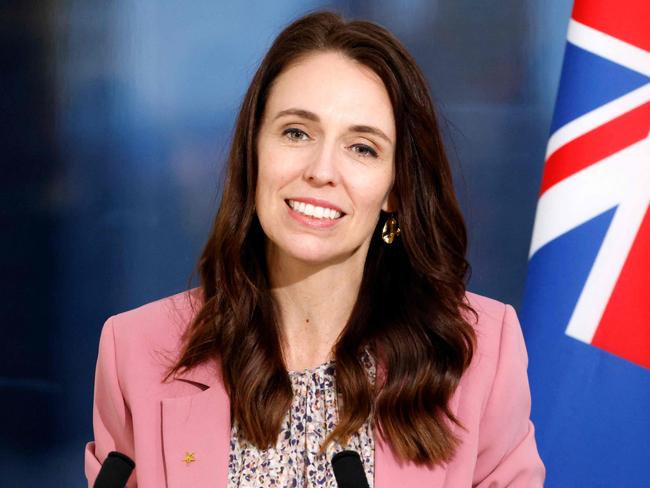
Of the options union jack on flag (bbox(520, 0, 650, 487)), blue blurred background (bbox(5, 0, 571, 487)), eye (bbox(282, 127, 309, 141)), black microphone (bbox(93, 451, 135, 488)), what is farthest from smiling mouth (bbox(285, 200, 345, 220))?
blue blurred background (bbox(5, 0, 571, 487))

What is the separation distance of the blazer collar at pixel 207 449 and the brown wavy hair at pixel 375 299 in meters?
0.02

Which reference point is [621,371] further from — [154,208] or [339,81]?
[154,208]

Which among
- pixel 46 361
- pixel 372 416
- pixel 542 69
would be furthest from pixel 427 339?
pixel 46 361

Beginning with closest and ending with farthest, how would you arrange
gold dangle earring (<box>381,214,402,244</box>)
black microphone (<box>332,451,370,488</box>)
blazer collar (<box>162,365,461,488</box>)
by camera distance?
1. black microphone (<box>332,451,370,488</box>)
2. blazer collar (<box>162,365,461,488</box>)
3. gold dangle earring (<box>381,214,402,244</box>)

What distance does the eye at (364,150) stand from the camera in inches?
78.3

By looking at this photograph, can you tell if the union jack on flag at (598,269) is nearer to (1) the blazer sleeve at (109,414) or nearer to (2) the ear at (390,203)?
(2) the ear at (390,203)

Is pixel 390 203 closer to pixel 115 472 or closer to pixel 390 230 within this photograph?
pixel 390 230

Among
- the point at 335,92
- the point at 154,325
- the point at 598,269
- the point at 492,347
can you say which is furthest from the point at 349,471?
the point at 598,269

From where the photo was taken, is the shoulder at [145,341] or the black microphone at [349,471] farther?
the shoulder at [145,341]

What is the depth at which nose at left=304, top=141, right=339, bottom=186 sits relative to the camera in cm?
192

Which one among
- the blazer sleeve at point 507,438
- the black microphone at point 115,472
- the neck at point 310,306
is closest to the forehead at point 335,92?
the neck at point 310,306

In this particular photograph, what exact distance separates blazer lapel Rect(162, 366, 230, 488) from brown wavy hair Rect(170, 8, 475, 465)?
0.03m

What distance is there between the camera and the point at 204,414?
1973 millimetres

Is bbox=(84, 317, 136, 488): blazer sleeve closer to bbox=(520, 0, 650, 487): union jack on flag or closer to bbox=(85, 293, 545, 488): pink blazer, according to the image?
bbox=(85, 293, 545, 488): pink blazer
